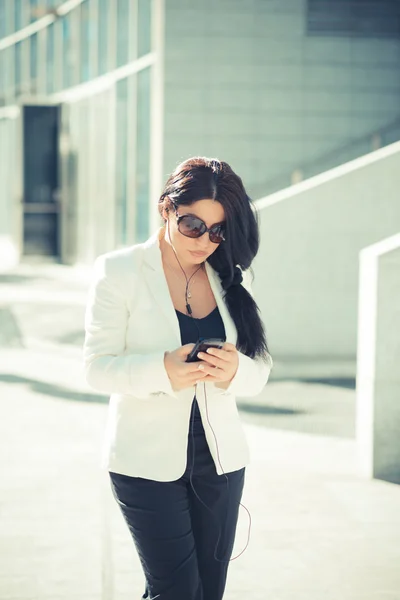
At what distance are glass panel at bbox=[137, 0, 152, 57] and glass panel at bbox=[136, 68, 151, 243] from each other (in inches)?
15.4

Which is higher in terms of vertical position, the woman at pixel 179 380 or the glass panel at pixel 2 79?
the glass panel at pixel 2 79

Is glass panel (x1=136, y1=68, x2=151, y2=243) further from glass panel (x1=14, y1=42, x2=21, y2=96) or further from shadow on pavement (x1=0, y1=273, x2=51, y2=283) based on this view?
glass panel (x1=14, y1=42, x2=21, y2=96)

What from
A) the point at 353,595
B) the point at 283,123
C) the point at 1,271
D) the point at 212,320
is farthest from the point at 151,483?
the point at 1,271

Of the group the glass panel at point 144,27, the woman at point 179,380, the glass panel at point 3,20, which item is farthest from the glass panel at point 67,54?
the woman at point 179,380

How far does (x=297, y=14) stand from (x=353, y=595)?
11.9 metres

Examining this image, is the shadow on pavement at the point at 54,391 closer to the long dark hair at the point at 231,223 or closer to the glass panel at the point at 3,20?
the long dark hair at the point at 231,223

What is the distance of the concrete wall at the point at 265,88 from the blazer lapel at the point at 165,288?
11478mm

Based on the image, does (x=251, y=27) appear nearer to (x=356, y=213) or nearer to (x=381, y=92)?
(x=381, y=92)

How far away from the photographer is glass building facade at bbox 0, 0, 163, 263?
16.8m

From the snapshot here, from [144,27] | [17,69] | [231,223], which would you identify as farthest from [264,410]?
[17,69]

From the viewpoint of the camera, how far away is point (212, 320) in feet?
9.90

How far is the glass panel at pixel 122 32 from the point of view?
1761cm

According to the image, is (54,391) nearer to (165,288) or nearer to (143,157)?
(165,288)

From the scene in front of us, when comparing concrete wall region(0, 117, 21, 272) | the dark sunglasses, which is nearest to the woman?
the dark sunglasses
